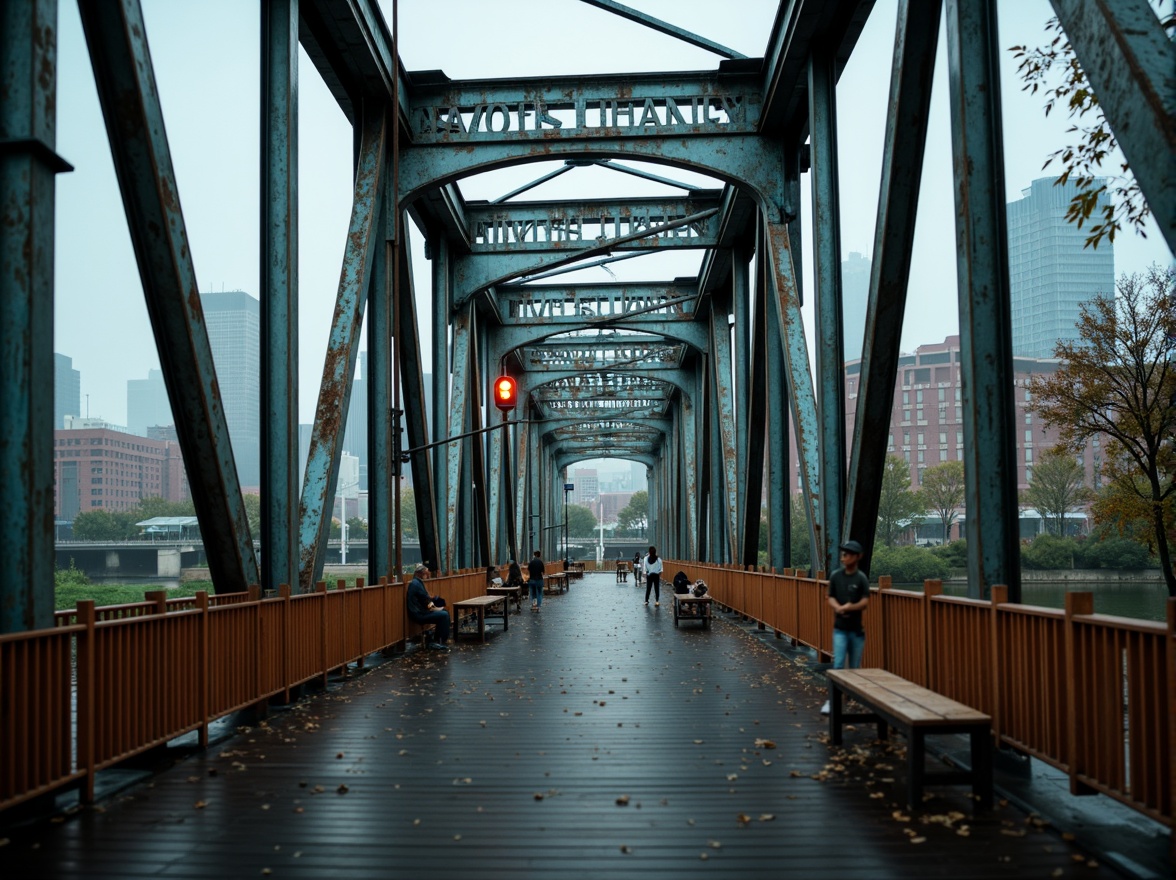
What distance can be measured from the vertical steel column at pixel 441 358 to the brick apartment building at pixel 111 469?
56.1ft

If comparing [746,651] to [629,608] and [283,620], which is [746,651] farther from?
[629,608]

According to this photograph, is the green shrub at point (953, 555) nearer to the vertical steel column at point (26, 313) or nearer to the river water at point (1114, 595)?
the river water at point (1114, 595)

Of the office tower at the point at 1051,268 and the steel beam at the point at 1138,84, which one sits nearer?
A: the steel beam at the point at 1138,84

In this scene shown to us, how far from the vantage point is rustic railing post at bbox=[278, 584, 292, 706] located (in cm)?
916

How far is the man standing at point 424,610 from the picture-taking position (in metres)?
14.5

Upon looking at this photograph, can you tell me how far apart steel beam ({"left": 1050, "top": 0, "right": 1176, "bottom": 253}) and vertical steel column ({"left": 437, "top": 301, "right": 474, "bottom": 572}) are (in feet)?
57.6

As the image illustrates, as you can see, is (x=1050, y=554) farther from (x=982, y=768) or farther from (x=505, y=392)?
(x=982, y=768)

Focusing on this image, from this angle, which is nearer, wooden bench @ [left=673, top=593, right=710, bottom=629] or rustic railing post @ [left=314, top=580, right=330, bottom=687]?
rustic railing post @ [left=314, top=580, right=330, bottom=687]

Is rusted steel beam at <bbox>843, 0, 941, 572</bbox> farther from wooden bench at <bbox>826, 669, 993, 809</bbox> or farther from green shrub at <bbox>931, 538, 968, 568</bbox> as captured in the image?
green shrub at <bbox>931, 538, 968, 568</bbox>

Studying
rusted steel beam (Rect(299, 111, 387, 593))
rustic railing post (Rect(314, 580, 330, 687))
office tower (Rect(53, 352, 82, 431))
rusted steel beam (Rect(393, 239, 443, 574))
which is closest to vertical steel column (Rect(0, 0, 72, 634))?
rustic railing post (Rect(314, 580, 330, 687))

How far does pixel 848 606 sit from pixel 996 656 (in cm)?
187

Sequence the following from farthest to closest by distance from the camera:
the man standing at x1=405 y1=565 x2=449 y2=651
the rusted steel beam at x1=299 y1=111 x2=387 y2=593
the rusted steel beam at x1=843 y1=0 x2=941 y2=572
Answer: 1. the man standing at x1=405 y1=565 x2=449 y2=651
2. the rusted steel beam at x1=299 y1=111 x2=387 y2=593
3. the rusted steel beam at x1=843 y1=0 x2=941 y2=572

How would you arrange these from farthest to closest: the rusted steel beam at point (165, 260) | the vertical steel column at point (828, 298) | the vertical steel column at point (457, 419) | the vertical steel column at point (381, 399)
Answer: the vertical steel column at point (457, 419) → the vertical steel column at point (381, 399) → the vertical steel column at point (828, 298) → the rusted steel beam at point (165, 260)

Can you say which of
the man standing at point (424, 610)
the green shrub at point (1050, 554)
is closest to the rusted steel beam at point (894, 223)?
the man standing at point (424, 610)
